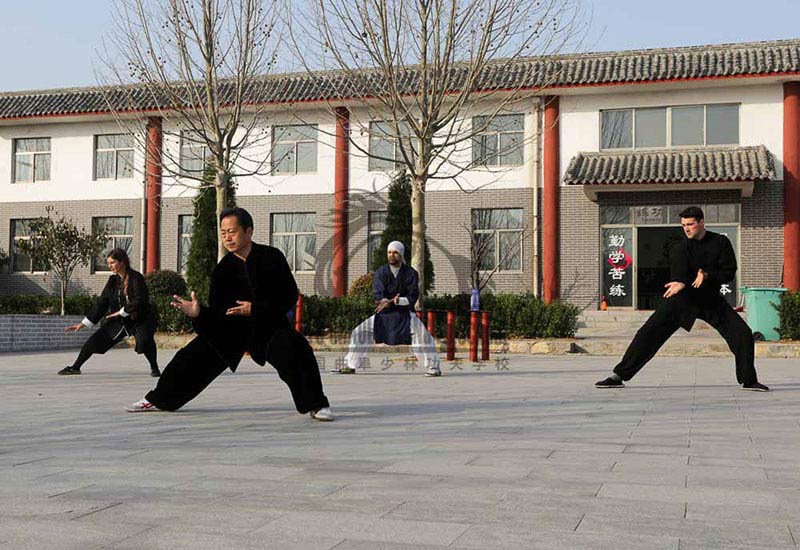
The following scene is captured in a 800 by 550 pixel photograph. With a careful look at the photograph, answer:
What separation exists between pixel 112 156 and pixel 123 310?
17.7 m

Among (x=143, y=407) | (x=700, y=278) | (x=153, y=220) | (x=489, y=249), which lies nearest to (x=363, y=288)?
(x=489, y=249)

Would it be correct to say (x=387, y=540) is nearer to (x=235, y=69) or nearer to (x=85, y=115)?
(x=235, y=69)

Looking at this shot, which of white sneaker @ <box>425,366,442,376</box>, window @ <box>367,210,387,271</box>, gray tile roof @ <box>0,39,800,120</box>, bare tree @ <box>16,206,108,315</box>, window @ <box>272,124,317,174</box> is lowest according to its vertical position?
white sneaker @ <box>425,366,442,376</box>

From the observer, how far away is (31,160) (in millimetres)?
28234

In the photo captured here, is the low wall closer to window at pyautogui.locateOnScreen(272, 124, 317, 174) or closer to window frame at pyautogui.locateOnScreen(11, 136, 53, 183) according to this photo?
window at pyautogui.locateOnScreen(272, 124, 317, 174)

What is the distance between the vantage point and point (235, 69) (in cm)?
1831

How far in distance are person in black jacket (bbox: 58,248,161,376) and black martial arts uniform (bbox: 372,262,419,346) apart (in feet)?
8.19

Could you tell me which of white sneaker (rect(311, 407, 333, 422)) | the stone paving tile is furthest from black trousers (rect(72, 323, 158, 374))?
the stone paving tile

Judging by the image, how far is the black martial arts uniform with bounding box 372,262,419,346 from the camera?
10.9 m

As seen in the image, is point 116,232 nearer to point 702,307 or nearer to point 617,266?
point 617,266

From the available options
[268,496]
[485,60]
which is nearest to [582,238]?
[485,60]

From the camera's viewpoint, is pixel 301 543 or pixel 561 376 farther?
pixel 561 376

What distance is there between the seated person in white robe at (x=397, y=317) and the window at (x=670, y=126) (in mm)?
13421

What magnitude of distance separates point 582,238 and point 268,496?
20.0 metres
